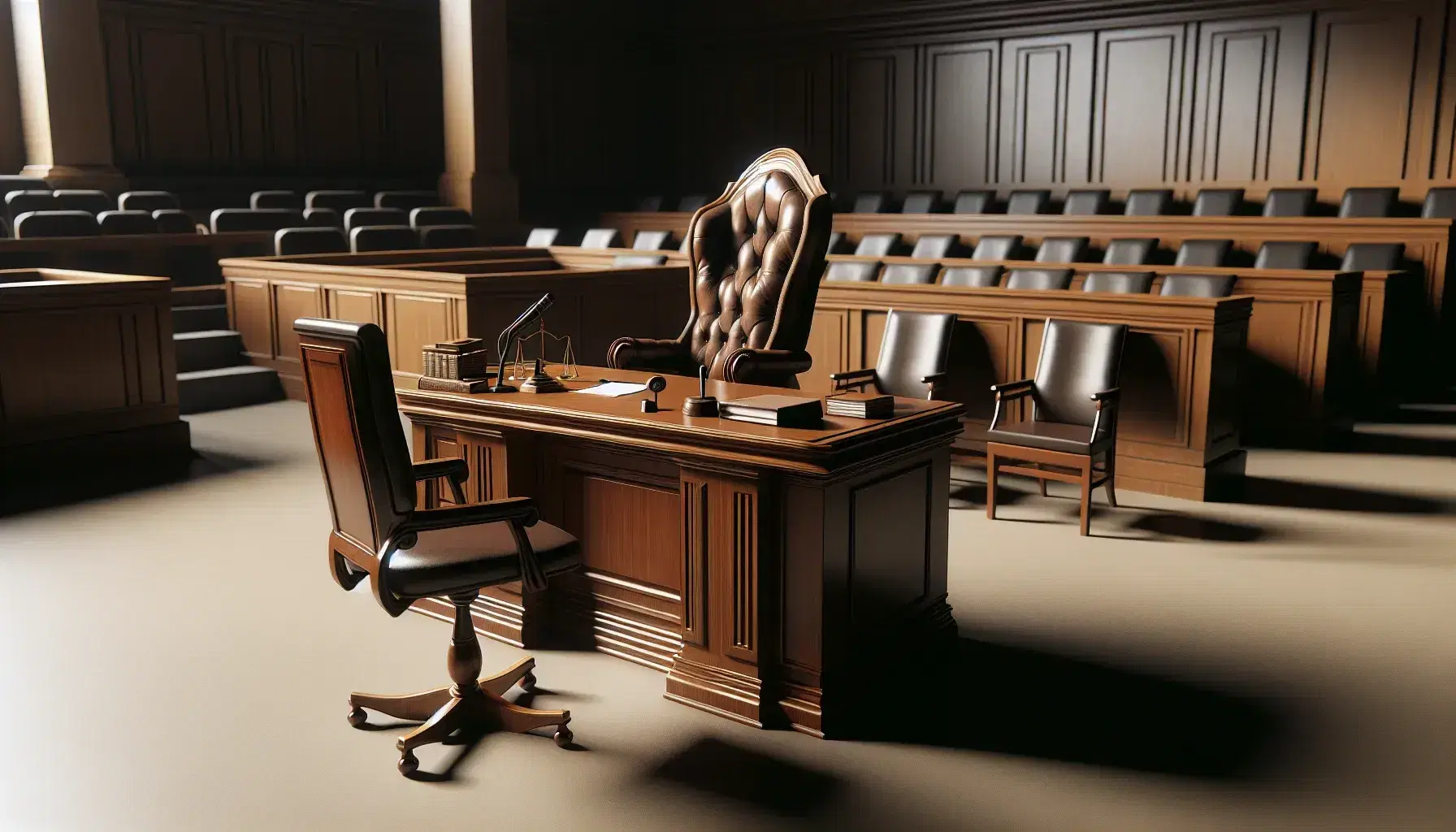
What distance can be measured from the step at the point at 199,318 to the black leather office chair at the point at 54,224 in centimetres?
76

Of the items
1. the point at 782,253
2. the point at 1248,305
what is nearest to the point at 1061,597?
the point at 782,253

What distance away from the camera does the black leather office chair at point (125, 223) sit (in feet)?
27.0

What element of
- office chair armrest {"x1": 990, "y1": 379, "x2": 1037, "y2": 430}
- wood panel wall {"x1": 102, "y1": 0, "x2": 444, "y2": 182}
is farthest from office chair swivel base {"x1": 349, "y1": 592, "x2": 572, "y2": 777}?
wood panel wall {"x1": 102, "y1": 0, "x2": 444, "y2": 182}

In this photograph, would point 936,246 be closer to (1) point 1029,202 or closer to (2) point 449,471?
(1) point 1029,202

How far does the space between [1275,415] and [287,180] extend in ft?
28.6

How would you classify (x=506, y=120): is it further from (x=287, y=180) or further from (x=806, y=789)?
(x=806, y=789)

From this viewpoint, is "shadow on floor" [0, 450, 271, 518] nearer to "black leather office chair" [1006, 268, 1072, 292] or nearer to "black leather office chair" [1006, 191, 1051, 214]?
"black leather office chair" [1006, 268, 1072, 292]

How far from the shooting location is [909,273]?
6.78 m

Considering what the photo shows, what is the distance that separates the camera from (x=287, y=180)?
11102 millimetres

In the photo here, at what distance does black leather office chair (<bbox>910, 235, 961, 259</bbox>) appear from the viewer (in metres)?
8.76

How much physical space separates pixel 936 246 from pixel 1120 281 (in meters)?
2.68

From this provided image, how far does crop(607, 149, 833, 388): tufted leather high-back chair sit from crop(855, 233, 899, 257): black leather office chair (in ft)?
14.8

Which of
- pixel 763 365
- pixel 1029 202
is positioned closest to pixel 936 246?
pixel 1029 202

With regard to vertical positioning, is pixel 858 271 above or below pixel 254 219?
below
